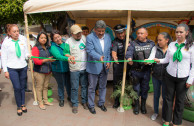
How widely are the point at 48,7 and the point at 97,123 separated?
2.62 m

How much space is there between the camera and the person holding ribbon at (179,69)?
2510 millimetres

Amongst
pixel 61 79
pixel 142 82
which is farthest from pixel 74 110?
pixel 142 82

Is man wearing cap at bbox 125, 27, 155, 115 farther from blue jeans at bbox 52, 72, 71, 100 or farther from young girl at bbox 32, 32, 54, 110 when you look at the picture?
young girl at bbox 32, 32, 54, 110

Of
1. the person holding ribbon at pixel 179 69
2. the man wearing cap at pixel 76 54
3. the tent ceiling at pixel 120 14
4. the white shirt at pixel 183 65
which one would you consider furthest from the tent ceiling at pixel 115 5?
the tent ceiling at pixel 120 14

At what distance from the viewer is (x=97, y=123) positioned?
3170 millimetres

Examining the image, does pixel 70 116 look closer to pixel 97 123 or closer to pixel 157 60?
pixel 97 123

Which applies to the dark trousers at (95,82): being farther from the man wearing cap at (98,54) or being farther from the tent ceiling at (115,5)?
the tent ceiling at (115,5)

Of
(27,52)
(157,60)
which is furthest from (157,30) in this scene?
(27,52)

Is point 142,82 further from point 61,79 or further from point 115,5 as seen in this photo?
point 61,79

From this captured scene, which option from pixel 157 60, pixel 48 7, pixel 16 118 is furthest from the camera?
pixel 16 118

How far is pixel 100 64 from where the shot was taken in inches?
129

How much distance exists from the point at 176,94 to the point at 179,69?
0.50 metres

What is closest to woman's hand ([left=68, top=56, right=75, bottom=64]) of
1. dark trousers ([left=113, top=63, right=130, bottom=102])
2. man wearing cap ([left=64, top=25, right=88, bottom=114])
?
man wearing cap ([left=64, top=25, right=88, bottom=114])

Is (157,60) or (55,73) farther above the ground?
(157,60)
